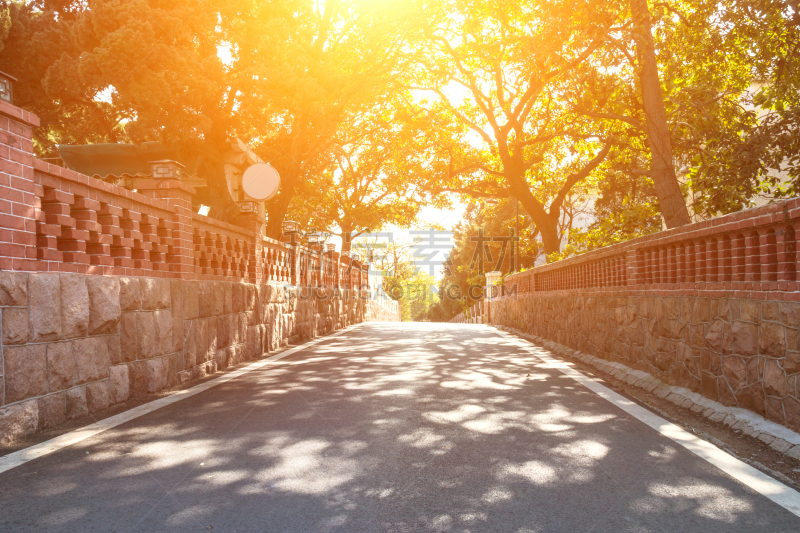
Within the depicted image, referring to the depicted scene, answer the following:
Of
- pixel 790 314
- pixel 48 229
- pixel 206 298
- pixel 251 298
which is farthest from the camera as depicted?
pixel 251 298

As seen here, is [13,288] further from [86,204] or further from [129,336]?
[129,336]

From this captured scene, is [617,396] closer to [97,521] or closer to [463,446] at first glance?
[463,446]

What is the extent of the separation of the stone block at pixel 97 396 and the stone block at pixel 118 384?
0.26 feet

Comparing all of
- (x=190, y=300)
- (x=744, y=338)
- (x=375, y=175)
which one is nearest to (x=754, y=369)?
(x=744, y=338)

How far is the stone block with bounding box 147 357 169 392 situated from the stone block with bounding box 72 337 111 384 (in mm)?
753

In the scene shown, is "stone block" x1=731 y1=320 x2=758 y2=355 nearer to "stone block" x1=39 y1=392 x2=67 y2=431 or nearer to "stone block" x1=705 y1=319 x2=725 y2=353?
"stone block" x1=705 y1=319 x2=725 y2=353

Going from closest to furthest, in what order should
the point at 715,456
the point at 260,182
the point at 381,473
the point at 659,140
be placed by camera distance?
the point at 381,473
the point at 715,456
the point at 659,140
the point at 260,182

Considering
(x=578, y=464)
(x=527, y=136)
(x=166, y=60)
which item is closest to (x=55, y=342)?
(x=578, y=464)

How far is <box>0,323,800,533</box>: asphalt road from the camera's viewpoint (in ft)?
9.62

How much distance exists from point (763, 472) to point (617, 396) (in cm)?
247

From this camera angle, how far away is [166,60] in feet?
45.1

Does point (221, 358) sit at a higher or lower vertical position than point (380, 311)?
higher

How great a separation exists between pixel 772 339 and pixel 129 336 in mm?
5447

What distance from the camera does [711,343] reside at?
18.2ft
